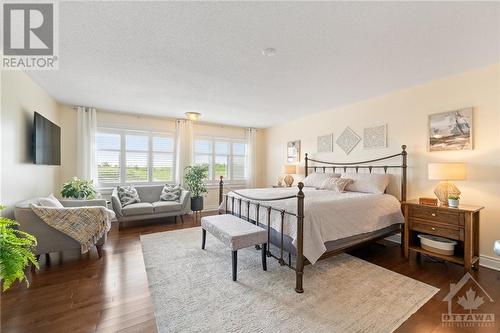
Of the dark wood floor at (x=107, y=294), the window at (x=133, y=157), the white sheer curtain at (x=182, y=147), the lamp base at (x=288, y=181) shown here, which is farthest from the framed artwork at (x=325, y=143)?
the window at (x=133, y=157)

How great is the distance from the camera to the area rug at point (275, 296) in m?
1.77

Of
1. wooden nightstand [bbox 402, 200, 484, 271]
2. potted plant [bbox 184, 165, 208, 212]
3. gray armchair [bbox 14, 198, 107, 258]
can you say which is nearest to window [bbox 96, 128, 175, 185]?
potted plant [bbox 184, 165, 208, 212]

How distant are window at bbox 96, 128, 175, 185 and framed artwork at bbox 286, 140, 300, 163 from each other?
3.25m

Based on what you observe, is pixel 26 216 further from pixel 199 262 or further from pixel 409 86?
pixel 409 86

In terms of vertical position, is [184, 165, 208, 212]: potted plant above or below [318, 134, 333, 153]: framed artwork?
below

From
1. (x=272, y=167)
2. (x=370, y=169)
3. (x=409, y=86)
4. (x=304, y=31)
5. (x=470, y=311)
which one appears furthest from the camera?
(x=272, y=167)

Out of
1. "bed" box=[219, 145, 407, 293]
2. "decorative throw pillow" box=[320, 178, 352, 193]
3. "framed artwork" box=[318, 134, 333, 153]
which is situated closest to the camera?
"bed" box=[219, 145, 407, 293]

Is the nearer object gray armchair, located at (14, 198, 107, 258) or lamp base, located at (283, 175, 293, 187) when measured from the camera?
gray armchair, located at (14, 198, 107, 258)

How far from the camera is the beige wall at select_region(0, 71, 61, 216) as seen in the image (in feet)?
8.48

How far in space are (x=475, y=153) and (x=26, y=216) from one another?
19.0 feet

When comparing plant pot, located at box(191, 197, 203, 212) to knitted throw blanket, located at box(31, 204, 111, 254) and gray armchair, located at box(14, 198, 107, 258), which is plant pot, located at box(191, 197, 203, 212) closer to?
knitted throw blanket, located at box(31, 204, 111, 254)

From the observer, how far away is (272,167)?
273 inches

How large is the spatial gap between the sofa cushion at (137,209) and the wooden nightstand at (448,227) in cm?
466

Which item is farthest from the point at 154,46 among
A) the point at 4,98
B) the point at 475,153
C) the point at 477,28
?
the point at 475,153
